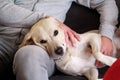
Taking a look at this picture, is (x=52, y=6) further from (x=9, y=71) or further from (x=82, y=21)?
(x=9, y=71)

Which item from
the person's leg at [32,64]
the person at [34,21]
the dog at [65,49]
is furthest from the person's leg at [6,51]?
the person's leg at [32,64]

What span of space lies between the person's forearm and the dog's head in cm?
28

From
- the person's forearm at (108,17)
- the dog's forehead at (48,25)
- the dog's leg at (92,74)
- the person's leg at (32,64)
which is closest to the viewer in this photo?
the person's leg at (32,64)

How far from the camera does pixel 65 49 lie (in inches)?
55.9

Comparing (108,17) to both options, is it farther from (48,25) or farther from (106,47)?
(48,25)

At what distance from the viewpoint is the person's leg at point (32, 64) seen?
→ 1.18 metres

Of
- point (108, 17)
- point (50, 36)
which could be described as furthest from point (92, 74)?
point (108, 17)

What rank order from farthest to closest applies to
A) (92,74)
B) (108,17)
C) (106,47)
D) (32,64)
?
(108,17)
(106,47)
(92,74)
(32,64)

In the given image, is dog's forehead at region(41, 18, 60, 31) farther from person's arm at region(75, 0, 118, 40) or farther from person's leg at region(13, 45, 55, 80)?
person's arm at region(75, 0, 118, 40)

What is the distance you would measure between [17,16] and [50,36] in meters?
0.24

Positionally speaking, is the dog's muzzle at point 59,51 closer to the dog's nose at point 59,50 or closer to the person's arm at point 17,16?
the dog's nose at point 59,50

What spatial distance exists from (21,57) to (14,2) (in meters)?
0.51

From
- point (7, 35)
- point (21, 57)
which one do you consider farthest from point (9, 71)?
point (21, 57)

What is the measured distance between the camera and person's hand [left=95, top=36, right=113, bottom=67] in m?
1.45
